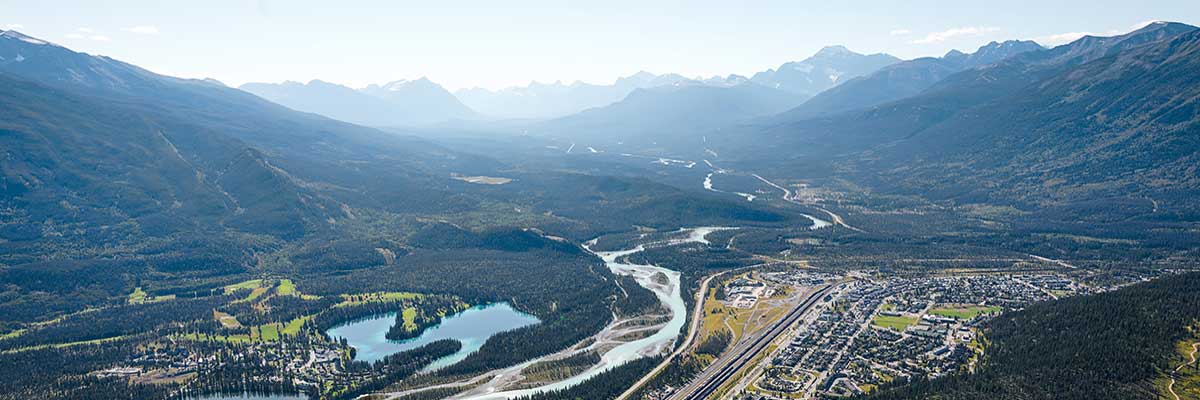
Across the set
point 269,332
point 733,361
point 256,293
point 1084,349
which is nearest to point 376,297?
point 256,293

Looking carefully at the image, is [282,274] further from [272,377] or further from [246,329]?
[272,377]

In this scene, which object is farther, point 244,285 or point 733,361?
point 244,285

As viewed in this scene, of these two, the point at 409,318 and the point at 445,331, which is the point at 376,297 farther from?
the point at 445,331

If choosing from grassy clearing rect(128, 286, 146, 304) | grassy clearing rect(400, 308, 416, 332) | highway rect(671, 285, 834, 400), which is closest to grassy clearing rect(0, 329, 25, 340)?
grassy clearing rect(128, 286, 146, 304)

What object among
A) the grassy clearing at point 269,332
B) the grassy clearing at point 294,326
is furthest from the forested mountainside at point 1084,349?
the grassy clearing at point 269,332

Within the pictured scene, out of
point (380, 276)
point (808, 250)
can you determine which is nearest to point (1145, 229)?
point (808, 250)

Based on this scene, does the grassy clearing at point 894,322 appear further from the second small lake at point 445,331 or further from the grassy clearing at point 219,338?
the grassy clearing at point 219,338

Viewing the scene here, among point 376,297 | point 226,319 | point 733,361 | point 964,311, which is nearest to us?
point 733,361
